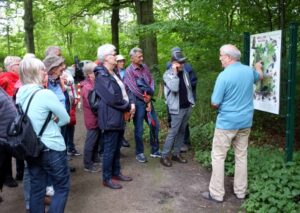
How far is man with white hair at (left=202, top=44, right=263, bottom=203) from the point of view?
4.66 metres

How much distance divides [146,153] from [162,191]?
187cm

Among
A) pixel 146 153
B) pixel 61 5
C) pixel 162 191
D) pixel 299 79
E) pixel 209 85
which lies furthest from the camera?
pixel 61 5

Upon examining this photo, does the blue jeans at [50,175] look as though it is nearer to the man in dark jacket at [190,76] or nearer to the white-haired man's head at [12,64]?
the white-haired man's head at [12,64]

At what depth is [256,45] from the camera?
5660mm

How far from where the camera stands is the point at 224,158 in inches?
194

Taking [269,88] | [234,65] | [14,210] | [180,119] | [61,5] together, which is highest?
[61,5]

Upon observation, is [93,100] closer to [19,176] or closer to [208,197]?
[19,176]

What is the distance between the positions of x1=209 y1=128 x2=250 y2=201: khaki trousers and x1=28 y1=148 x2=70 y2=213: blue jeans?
2.12 m

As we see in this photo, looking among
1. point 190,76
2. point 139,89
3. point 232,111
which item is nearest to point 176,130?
point 139,89

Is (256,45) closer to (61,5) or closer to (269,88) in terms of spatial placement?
(269,88)

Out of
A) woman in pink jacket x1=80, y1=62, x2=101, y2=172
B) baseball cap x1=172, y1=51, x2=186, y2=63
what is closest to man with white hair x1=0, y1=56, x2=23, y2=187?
woman in pink jacket x1=80, y1=62, x2=101, y2=172

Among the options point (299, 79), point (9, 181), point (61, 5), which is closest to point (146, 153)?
point (9, 181)

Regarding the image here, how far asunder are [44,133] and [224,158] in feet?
8.25

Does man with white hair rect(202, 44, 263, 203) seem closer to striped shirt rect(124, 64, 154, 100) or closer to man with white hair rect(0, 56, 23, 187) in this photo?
striped shirt rect(124, 64, 154, 100)
